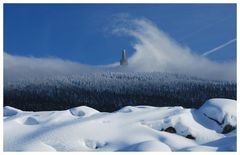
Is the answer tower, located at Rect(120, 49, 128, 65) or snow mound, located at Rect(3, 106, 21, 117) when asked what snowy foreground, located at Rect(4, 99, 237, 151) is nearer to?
snow mound, located at Rect(3, 106, 21, 117)

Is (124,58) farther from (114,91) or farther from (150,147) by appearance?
(150,147)

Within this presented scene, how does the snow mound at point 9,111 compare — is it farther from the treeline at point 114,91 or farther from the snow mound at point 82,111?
the snow mound at point 82,111

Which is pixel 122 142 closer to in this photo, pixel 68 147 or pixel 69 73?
pixel 68 147

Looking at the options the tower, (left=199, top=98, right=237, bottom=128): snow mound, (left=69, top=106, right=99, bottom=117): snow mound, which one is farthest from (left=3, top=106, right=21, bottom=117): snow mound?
(left=199, top=98, right=237, bottom=128): snow mound

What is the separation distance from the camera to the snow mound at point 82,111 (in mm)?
5381

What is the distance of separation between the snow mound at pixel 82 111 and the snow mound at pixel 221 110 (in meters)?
1.40

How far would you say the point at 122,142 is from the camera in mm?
4895

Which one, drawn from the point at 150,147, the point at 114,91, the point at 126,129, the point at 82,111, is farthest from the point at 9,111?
the point at 150,147

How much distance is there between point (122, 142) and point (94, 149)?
0.33 meters

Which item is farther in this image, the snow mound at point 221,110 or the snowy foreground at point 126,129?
the snow mound at point 221,110

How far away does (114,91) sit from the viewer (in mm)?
5539

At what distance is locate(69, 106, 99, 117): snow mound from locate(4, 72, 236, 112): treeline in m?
0.09

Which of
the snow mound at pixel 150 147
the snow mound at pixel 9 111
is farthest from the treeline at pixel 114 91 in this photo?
the snow mound at pixel 150 147

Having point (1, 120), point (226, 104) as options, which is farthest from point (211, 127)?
point (1, 120)
